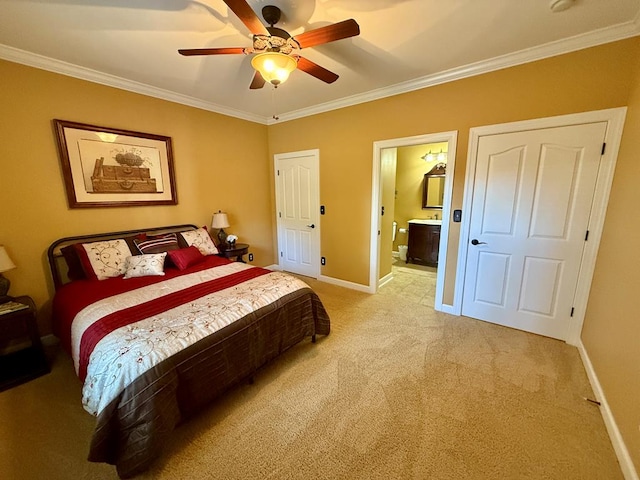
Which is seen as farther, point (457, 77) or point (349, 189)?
point (349, 189)

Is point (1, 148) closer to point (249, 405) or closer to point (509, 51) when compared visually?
point (249, 405)

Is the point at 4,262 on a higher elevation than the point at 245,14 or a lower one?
lower

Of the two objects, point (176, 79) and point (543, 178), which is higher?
point (176, 79)

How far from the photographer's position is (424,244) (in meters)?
4.75

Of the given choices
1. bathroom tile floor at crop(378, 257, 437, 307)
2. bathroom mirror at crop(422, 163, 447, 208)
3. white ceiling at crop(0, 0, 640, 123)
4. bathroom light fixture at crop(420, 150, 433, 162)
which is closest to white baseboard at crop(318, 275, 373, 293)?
bathroom tile floor at crop(378, 257, 437, 307)

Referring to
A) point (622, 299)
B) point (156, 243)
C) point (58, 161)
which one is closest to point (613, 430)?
point (622, 299)

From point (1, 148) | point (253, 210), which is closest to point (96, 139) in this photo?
point (1, 148)

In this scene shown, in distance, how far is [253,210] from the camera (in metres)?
4.27

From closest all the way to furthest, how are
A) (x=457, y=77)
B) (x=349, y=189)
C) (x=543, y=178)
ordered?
(x=543, y=178), (x=457, y=77), (x=349, y=189)

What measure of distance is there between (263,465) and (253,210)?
11.3 ft

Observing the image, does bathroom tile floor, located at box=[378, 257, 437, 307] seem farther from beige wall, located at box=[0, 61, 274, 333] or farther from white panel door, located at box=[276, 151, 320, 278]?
beige wall, located at box=[0, 61, 274, 333]

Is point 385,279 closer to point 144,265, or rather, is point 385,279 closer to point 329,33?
point 144,265

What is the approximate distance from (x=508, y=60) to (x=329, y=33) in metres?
1.87

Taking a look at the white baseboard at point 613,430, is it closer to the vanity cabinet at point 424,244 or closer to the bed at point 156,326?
the bed at point 156,326
